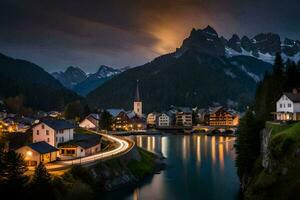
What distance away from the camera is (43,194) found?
3862 cm

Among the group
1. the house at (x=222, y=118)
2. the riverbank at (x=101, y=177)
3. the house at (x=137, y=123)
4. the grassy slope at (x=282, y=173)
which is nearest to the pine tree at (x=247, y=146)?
the grassy slope at (x=282, y=173)

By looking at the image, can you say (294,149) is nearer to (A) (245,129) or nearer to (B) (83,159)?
A: (A) (245,129)

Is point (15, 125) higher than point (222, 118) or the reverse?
the reverse

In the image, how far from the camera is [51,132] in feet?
231

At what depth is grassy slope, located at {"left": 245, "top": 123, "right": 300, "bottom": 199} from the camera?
37.3 meters

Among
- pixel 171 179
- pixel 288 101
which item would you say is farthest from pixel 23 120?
pixel 288 101

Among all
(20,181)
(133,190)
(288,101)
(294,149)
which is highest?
(288,101)

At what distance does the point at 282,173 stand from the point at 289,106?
33.6m

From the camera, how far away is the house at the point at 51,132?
231 ft

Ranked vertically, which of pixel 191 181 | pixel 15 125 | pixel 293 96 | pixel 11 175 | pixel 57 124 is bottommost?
pixel 191 181

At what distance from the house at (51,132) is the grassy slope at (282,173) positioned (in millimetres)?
Answer: 37207

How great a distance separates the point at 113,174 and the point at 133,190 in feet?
13.3

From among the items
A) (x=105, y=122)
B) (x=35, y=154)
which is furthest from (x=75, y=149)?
(x=105, y=122)

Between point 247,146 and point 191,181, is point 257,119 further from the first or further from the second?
point 191,181
